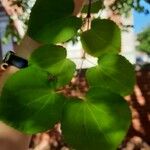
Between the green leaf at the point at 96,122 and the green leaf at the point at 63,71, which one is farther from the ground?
the green leaf at the point at 63,71

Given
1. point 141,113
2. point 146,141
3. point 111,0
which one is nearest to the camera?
point 111,0

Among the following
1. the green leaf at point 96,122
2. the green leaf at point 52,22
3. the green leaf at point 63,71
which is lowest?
the green leaf at point 96,122

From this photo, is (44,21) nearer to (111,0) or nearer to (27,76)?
(27,76)

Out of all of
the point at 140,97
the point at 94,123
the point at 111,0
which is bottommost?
the point at 140,97

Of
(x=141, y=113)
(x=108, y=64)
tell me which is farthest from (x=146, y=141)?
(x=108, y=64)

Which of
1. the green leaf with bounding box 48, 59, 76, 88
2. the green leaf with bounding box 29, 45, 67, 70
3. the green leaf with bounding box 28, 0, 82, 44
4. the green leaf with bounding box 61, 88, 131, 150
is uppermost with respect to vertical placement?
the green leaf with bounding box 28, 0, 82, 44

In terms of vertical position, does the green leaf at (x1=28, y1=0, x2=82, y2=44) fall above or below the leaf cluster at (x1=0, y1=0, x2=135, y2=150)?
above
